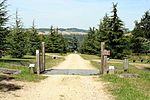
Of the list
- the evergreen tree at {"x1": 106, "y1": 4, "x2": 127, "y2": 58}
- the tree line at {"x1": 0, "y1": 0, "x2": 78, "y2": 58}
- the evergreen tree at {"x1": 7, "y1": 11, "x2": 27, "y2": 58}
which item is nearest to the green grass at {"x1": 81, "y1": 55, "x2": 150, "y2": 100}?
the tree line at {"x1": 0, "y1": 0, "x2": 78, "y2": 58}

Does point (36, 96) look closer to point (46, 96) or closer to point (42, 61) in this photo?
point (46, 96)

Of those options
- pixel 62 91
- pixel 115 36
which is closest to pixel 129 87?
pixel 62 91

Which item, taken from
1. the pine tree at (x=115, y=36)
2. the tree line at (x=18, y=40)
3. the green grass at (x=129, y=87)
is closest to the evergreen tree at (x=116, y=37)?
the pine tree at (x=115, y=36)

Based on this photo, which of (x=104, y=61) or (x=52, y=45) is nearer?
(x=104, y=61)

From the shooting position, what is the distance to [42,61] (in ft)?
90.4

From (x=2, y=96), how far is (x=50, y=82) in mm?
6335

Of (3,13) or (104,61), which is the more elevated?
(3,13)

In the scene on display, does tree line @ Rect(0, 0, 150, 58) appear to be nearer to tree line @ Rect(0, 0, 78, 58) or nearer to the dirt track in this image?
tree line @ Rect(0, 0, 78, 58)

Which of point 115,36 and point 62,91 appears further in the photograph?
point 115,36

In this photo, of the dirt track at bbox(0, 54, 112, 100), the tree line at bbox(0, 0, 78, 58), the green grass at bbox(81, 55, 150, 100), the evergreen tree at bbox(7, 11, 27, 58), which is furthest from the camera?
the evergreen tree at bbox(7, 11, 27, 58)

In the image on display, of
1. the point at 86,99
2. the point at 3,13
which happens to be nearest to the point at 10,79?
the point at 86,99

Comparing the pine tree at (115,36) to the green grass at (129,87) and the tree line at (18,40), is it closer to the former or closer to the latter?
the tree line at (18,40)

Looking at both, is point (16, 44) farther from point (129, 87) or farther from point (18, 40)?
point (129, 87)

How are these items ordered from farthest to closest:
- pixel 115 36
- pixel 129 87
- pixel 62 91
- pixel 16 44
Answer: pixel 115 36 < pixel 16 44 < pixel 129 87 < pixel 62 91
